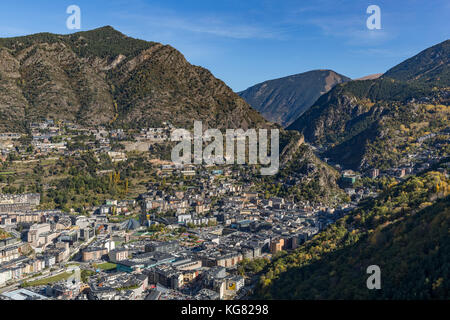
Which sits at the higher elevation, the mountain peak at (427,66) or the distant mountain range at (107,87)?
the mountain peak at (427,66)

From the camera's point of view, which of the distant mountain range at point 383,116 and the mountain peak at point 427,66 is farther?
the mountain peak at point 427,66

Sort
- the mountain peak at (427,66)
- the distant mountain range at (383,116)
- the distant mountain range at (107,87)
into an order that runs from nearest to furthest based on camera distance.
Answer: the distant mountain range at (107,87)
the distant mountain range at (383,116)
the mountain peak at (427,66)

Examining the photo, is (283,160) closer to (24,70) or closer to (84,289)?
(84,289)

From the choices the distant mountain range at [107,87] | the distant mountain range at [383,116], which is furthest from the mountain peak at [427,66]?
the distant mountain range at [107,87]

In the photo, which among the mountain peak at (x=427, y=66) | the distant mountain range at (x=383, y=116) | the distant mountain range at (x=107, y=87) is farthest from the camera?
the mountain peak at (x=427, y=66)

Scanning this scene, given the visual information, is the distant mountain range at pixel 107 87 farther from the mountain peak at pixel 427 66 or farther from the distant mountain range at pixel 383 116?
the mountain peak at pixel 427 66

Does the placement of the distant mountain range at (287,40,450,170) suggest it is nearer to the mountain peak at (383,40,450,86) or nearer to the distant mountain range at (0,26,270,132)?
the mountain peak at (383,40,450,86)
